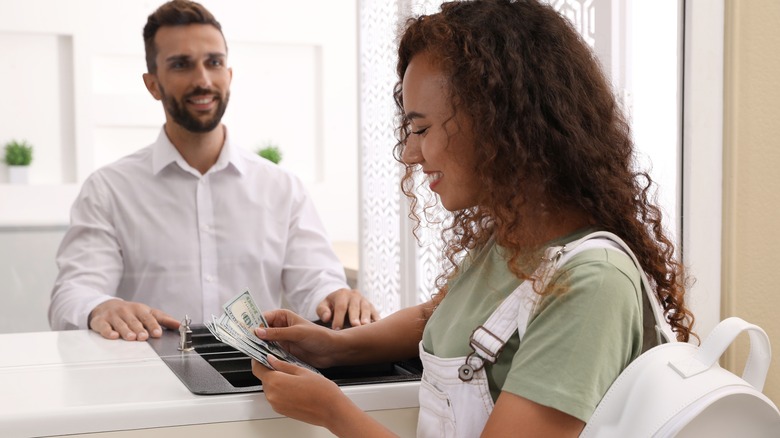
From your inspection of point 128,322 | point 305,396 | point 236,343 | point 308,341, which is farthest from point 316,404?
point 128,322

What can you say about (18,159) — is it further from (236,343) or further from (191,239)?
(236,343)

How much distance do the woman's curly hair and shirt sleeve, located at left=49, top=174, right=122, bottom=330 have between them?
4.08 ft

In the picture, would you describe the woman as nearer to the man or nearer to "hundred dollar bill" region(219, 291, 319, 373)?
"hundred dollar bill" region(219, 291, 319, 373)

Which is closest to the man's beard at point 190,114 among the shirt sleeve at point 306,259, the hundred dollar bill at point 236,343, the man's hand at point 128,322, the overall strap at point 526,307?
the shirt sleeve at point 306,259

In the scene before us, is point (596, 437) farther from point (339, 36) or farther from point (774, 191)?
point (339, 36)

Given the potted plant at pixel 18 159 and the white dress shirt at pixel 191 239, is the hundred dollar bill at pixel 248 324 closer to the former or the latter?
the white dress shirt at pixel 191 239

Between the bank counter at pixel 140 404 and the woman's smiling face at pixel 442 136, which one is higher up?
the woman's smiling face at pixel 442 136

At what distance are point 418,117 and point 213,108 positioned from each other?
3.64 ft

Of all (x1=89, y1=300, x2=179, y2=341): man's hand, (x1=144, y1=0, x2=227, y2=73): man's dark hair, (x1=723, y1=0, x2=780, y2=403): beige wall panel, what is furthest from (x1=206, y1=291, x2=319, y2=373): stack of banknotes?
(x1=144, y1=0, x2=227, y2=73): man's dark hair

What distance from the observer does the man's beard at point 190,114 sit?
204cm

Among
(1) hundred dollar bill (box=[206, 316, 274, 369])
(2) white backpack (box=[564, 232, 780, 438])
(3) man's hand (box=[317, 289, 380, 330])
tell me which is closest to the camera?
(2) white backpack (box=[564, 232, 780, 438])

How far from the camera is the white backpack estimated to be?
869mm

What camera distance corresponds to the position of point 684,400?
867 millimetres

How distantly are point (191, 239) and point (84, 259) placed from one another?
25cm
